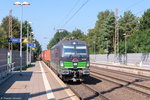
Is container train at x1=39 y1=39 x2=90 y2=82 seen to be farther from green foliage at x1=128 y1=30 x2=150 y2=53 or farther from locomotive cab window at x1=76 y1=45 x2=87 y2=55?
green foliage at x1=128 y1=30 x2=150 y2=53

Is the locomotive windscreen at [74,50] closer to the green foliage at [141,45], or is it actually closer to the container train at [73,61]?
the container train at [73,61]

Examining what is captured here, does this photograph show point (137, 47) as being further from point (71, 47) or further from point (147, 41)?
point (71, 47)

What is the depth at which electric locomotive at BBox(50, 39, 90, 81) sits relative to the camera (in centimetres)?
1573

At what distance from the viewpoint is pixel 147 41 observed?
47.4 meters

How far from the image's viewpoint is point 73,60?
52.0ft

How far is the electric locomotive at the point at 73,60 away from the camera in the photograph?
15.7 m

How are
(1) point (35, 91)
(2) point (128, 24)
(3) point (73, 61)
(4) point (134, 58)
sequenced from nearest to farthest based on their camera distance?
(1) point (35, 91) < (3) point (73, 61) < (4) point (134, 58) < (2) point (128, 24)

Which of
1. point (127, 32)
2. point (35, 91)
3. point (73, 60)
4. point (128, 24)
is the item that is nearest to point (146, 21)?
point (128, 24)

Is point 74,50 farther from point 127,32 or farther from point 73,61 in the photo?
point 127,32

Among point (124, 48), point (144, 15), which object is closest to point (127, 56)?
point (124, 48)

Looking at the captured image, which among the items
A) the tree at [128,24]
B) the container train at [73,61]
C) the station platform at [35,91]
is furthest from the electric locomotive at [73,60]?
the tree at [128,24]

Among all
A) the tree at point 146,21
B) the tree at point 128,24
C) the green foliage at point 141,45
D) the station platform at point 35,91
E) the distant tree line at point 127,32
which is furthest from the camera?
the tree at point 128,24

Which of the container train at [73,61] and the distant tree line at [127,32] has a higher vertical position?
the distant tree line at [127,32]

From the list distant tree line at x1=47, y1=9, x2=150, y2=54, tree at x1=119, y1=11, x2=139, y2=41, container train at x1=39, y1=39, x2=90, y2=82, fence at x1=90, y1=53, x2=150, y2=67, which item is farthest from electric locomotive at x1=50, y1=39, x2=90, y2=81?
tree at x1=119, y1=11, x2=139, y2=41
